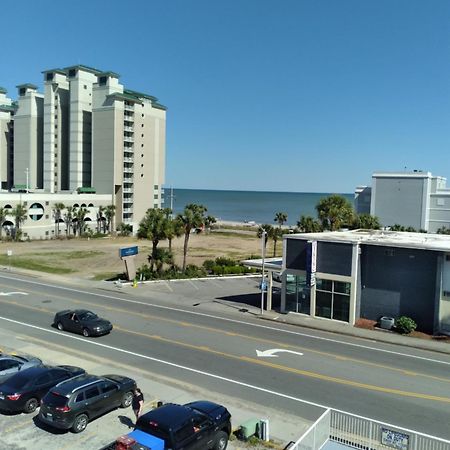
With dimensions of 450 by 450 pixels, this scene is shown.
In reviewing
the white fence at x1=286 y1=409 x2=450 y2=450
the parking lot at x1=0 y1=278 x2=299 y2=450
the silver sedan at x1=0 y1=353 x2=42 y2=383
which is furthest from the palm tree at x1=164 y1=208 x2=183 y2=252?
the white fence at x1=286 y1=409 x2=450 y2=450

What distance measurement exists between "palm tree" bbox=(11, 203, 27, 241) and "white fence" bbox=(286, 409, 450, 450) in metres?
82.4

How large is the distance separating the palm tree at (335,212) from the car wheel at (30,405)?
50.7m

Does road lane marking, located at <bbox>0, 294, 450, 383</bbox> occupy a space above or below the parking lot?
below

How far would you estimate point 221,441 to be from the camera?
50.1ft

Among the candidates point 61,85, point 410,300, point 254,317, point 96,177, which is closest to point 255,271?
point 254,317

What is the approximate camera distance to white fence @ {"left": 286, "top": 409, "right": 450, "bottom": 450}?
13344 mm

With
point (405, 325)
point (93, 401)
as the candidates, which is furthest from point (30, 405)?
point (405, 325)

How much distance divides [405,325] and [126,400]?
19.7m

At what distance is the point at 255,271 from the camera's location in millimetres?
58719

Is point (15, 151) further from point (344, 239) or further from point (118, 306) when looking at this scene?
point (344, 239)

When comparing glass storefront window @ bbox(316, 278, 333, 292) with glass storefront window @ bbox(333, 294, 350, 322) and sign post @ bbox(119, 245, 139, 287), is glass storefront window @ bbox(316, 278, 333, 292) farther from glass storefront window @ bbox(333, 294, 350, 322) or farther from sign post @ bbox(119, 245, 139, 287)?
sign post @ bbox(119, 245, 139, 287)

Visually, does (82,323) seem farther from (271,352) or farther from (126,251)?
(126,251)

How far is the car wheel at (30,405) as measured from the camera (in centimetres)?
1798

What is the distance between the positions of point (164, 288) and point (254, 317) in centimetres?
1304
